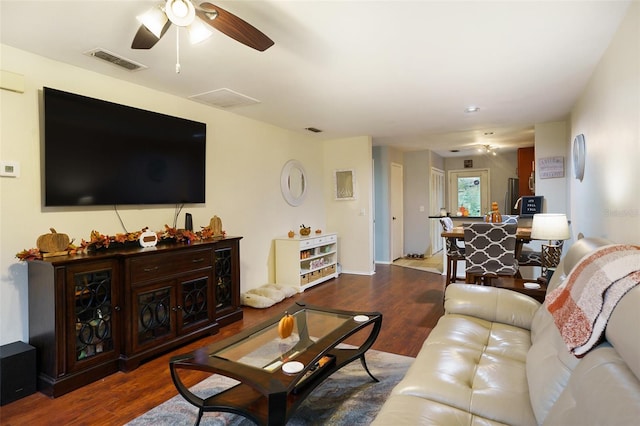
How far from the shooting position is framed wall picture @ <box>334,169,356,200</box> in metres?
6.10

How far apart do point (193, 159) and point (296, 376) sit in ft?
8.99

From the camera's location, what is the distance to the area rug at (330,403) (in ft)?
6.46

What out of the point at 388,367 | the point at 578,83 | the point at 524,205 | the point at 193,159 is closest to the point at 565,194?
the point at 524,205

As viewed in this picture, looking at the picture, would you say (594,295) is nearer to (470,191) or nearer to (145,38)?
(145,38)

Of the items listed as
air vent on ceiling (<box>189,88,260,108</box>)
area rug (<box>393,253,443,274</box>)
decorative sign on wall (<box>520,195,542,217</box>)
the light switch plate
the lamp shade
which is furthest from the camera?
area rug (<box>393,253,443,274</box>)

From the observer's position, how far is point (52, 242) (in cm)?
248

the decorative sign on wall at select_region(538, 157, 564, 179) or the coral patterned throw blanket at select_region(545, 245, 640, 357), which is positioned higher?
the decorative sign on wall at select_region(538, 157, 564, 179)

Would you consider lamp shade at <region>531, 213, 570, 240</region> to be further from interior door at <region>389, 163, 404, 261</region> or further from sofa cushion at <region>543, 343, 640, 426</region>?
interior door at <region>389, 163, 404, 261</region>

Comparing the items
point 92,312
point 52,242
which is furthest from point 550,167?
point 52,242

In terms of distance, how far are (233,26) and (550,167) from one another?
508 cm

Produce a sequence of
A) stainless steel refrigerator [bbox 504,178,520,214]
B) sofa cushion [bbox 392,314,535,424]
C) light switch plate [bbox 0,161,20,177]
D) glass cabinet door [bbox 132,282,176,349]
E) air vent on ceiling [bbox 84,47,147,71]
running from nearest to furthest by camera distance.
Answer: sofa cushion [bbox 392,314,535,424] < light switch plate [bbox 0,161,20,177] < air vent on ceiling [bbox 84,47,147,71] < glass cabinet door [bbox 132,282,176,349] < stainless steel refrigerator [bbox 504,178,520,214]

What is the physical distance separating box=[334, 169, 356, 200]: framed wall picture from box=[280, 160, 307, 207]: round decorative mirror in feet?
2.29

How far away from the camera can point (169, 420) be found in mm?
1993

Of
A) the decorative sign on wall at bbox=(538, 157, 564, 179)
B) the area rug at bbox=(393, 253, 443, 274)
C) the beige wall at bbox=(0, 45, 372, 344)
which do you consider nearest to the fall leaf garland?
the beige wall at bbox=(0, 45, 372, 344)
